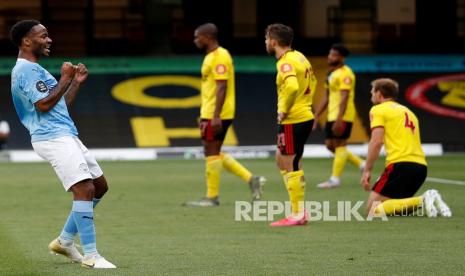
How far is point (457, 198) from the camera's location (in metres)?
15.6

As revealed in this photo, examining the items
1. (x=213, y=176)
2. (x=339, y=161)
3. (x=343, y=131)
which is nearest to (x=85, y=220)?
(x=213, y=176)

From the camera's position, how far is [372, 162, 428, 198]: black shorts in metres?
13.2

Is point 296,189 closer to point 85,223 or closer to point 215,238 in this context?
point 215,238

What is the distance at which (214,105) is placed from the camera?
1513 centimetres

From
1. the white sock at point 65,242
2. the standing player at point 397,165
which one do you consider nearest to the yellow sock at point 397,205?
the standing player at point 397,165

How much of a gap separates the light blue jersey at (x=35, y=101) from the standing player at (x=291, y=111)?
141 inches

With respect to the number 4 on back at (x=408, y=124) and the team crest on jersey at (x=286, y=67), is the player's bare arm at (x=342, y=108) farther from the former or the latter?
the team crest on jersey at (x=286, y=67)

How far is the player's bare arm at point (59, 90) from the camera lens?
9117mm

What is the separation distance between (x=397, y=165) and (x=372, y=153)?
0.57 meters

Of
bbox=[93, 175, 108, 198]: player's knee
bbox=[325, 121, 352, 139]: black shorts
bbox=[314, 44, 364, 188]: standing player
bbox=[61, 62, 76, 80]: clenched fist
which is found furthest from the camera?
bbox=[325, 121, 352, 139]: black shorts

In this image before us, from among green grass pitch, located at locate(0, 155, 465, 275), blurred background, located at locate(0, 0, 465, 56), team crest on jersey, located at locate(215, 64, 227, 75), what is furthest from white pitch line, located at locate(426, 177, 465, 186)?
blurred background, located at locate(0, 0, 465, 56)

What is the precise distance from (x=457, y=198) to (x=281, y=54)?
421 cm

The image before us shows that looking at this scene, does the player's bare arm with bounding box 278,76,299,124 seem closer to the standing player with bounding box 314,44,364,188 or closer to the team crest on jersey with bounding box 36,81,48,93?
the team crest on jersey with bounding box 36,81,48,93

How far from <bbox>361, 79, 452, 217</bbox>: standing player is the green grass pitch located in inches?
9.1
